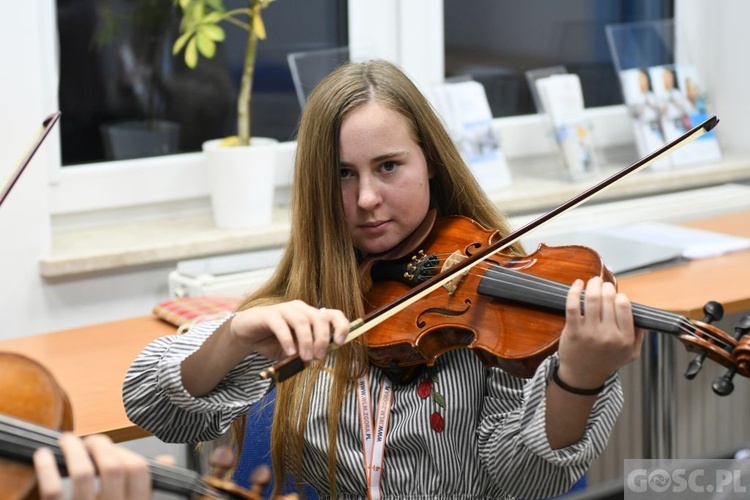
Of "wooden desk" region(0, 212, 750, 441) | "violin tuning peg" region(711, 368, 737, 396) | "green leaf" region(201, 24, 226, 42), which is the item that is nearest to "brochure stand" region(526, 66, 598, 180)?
"wooden desk" region(0, 212, 750, 441)

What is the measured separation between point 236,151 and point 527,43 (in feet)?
3.37

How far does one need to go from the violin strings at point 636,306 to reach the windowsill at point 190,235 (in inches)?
40.6

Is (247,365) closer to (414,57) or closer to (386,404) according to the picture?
(386,404)

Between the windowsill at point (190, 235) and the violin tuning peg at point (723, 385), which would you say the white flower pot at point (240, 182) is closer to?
the windowsill at point (190, 235)

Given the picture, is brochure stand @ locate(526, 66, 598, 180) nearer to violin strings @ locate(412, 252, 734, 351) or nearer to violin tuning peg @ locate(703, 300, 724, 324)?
violin strings @ locate(412, 252, 734, 351)

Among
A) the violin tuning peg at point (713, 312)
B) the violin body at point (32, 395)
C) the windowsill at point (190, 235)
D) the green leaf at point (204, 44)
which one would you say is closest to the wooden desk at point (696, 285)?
the windowsill at point (190, 235)

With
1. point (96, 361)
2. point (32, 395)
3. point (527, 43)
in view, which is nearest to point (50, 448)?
point (32, 395)

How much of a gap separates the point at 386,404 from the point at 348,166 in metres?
0.31

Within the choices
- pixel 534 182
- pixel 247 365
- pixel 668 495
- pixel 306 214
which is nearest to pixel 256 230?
pixel 534 182

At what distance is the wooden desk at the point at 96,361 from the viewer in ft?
5.40

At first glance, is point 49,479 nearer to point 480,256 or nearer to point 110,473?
point 110,473

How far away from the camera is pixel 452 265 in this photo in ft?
4.86

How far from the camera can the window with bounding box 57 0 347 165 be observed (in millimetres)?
2488

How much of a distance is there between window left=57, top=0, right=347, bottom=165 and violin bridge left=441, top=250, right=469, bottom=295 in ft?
4.23
